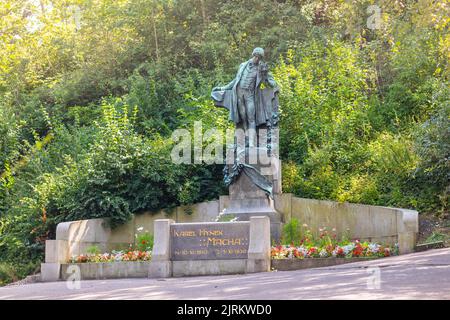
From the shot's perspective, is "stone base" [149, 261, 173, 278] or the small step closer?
the small step

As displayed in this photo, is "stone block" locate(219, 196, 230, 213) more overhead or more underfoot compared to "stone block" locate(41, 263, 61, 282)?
more overhead

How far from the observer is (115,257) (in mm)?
19500

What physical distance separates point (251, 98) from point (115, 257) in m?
5.68

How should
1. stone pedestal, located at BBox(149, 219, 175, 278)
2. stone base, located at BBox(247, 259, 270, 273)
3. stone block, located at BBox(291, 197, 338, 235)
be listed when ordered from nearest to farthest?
stone base, located at BBox(247, 259, 270, 273)
stone pedestal, located at BBox(149, 219, 175, 278)
stone block, located at BBox(291, 197, 338, 235)

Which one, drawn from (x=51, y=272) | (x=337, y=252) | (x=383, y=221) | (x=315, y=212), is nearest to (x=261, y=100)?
Answer: (x=315, y=212)

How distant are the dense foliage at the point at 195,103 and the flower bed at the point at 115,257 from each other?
3.25m

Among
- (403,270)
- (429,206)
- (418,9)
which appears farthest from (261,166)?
(403,270)

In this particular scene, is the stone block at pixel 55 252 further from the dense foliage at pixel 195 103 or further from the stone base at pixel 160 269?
the dense foliage at pixel 195 103

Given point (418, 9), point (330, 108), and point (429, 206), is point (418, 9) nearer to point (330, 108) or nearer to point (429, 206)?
point (429, 206)

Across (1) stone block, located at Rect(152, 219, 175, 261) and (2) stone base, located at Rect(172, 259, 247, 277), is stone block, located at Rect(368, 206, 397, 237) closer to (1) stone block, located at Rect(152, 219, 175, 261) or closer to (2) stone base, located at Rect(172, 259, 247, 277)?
(2) stone base, located at Rect(172, 259, 247, 277)

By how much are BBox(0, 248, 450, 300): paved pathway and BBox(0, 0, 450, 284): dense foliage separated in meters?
5.84

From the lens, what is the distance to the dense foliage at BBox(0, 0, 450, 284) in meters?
23.4

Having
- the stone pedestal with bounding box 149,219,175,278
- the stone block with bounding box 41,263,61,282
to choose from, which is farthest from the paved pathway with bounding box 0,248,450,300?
the stone block with bounding box 41,263,61,282

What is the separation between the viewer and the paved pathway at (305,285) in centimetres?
1159
